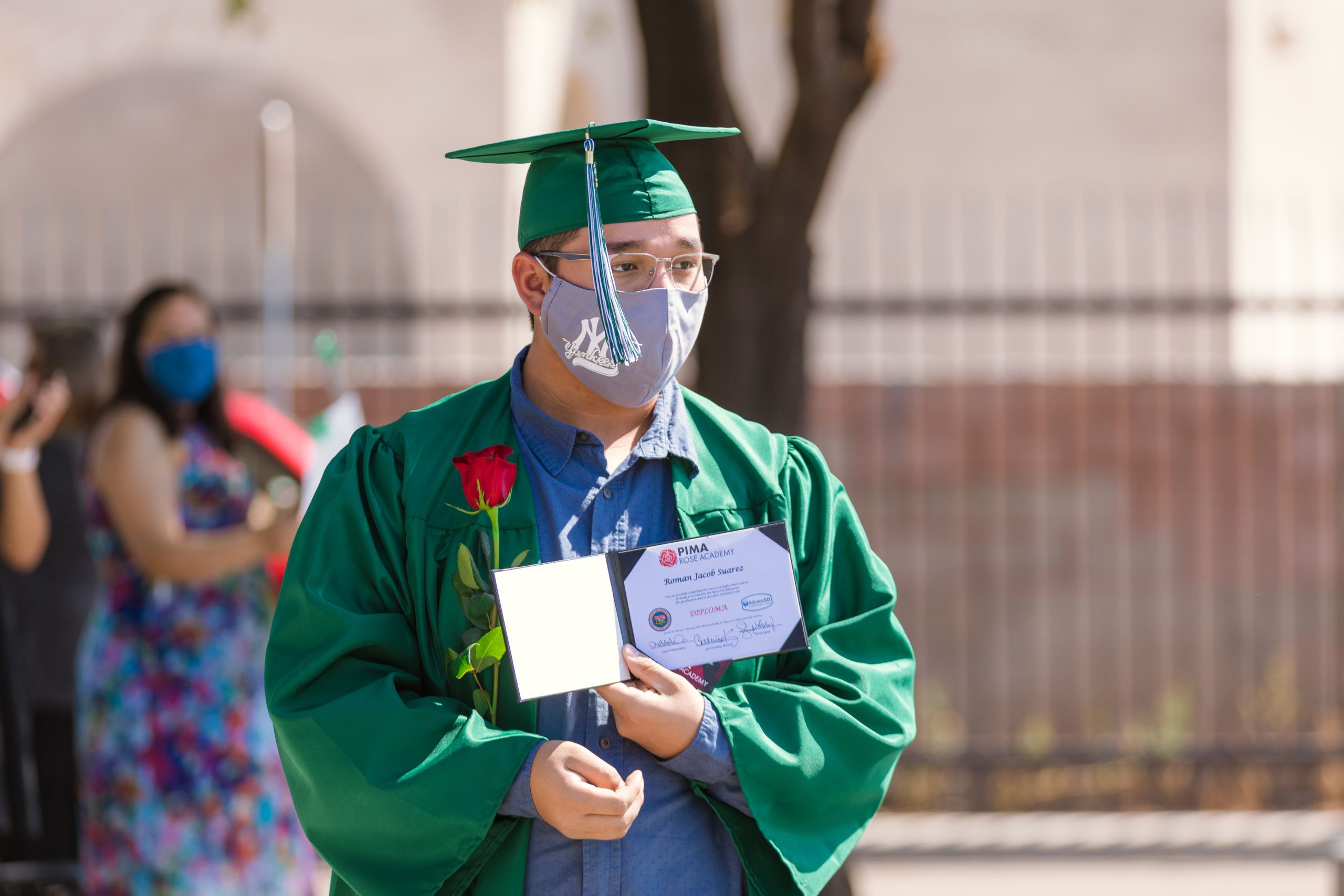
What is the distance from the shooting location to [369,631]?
206 cm

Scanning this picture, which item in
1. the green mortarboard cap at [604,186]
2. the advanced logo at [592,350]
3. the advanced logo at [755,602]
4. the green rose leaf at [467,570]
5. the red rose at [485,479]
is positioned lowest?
the advanced logo at [755,602]

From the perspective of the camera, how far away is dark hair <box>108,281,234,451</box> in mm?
4285

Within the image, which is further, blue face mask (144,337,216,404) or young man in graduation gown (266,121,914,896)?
blue face mask (144,337,216,404)

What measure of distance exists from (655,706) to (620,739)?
0.55 feet

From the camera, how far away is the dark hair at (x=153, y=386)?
4.29 m

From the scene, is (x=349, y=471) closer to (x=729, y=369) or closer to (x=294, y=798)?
(x=294, y=798)

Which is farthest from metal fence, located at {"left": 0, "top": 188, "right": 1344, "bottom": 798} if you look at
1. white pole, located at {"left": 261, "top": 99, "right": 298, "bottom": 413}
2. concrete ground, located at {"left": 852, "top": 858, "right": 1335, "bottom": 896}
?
concrete ground, located at {"left": 852, "top": 858, "right": 1335, "bottom": 896}

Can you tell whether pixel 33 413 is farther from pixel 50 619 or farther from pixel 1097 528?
pixel 1097 528

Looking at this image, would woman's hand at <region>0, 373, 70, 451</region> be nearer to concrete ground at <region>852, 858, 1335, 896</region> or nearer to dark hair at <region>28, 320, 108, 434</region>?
dark hair at <region>28, 320, 108, 434</region>

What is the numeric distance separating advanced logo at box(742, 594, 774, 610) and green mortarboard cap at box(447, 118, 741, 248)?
54 cm

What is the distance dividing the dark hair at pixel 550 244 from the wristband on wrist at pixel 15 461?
3132 mm

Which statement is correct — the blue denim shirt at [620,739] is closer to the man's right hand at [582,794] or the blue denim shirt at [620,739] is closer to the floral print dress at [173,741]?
the man's right hand at [582,794]

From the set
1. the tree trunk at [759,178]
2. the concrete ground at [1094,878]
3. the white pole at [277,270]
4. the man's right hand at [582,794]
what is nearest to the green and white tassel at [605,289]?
the man's right hand at [582,794]
